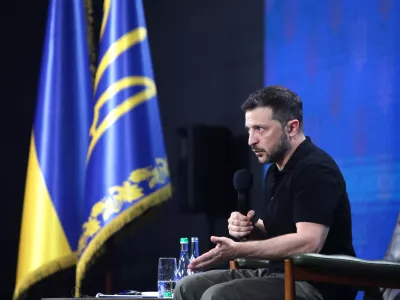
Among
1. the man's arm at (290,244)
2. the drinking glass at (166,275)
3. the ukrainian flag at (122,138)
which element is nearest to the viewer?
the man's arm at (290,244)

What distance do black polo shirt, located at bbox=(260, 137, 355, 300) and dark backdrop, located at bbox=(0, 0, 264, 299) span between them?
1447 millimetres

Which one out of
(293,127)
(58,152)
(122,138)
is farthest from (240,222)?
(58,152)

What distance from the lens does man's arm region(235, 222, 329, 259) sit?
6.89ft

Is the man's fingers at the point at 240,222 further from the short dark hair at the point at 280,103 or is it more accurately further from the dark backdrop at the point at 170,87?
the dark backdrop at the point at 170,87

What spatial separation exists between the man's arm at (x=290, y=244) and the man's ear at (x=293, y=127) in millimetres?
363

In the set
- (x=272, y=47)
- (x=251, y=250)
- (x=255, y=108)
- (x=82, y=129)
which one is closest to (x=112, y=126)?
(x=82, y=129)

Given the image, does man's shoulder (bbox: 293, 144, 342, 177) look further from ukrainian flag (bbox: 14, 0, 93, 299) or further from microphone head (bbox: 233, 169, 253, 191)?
ukrainian flag (bbox: 14, 0, 93, 299)

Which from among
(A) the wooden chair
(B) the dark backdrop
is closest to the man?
(A) the wooden chair

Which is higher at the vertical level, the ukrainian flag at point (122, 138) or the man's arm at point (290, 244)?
the ukrainian flag at point (122, 138)

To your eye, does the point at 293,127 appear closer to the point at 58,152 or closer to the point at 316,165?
the point at 316,165

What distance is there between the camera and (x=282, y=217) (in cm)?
228

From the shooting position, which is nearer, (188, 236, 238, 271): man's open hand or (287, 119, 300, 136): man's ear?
(188, 236, 238, 271): man's open hand

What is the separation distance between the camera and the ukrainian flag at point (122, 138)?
11.7 feet

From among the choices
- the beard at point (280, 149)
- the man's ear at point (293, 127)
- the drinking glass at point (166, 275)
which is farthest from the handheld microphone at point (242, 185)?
the drinking glass at point (166, 275)
